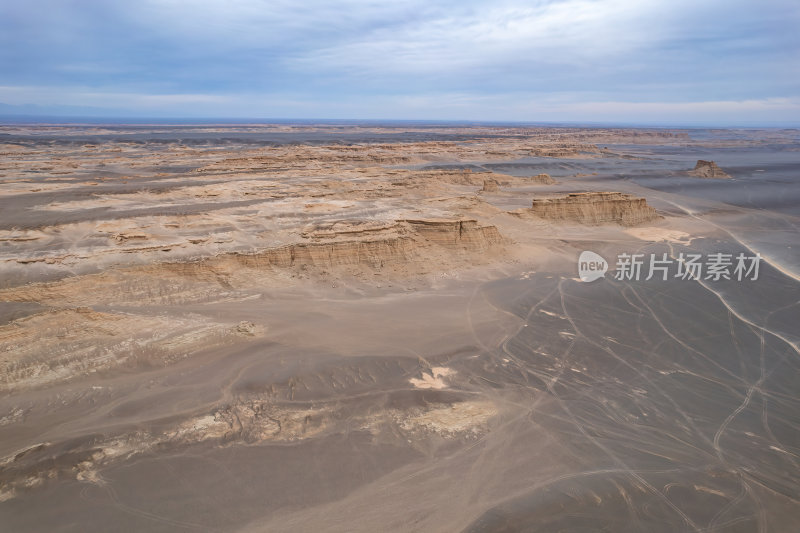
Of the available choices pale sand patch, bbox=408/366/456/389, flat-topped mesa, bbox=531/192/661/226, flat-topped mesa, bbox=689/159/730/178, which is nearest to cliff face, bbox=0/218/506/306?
pale sand patch, bbox=408/366/456/389

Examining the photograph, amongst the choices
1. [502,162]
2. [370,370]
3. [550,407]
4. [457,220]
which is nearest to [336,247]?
[457,220]

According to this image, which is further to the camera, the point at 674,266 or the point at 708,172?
the point at 708,172

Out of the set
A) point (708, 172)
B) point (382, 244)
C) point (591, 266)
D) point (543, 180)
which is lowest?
point (591, 266)

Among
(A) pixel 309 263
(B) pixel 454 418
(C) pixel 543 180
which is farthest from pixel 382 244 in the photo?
(C) pixel 543 180

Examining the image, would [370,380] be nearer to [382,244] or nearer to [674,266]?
[382,244]

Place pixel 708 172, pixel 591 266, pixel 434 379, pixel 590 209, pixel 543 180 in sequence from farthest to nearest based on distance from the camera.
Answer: pixel 708 172 → pixel 543 180 → pixel 590 209 → pixel 591 266 → pixel 434 379

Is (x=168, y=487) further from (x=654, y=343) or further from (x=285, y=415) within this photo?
(x=654, y=343)
